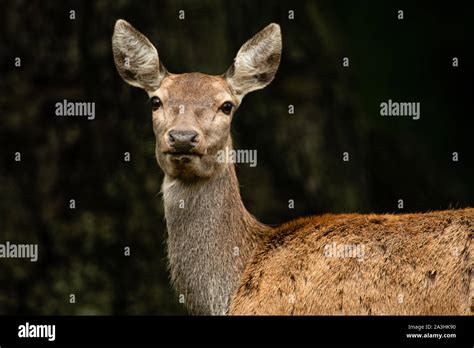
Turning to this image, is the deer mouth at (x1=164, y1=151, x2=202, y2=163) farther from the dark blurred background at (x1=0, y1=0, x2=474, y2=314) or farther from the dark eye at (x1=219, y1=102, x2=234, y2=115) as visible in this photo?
the dark blurred background at (x1=0, y1=0, x2=474, y2=314)

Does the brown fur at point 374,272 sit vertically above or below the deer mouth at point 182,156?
below

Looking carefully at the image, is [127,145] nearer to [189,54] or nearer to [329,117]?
[189,54]

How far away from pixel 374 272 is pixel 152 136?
5987 millimetres

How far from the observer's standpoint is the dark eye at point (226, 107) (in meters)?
10.3

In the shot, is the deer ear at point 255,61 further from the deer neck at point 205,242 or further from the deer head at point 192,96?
the deer neck at point 205,242

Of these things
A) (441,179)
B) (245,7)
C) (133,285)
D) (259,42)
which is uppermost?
(245,7)

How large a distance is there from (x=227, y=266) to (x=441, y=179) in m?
5.77

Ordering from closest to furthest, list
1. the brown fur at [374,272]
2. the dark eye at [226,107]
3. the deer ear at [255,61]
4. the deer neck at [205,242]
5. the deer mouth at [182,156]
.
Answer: the brown fur at [374,272]
the deer mouth at [182,156]
the deer neck at [205,242]
the dark eye at [226,107]
the deer ear at [255,61]

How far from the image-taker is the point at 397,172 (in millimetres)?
14930

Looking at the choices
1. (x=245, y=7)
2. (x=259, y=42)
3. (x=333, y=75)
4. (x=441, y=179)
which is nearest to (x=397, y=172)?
(x=441, y=179)

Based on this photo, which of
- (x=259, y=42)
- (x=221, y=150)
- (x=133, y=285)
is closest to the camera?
(x=221, y=150)

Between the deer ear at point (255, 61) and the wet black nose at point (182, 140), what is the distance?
123cm

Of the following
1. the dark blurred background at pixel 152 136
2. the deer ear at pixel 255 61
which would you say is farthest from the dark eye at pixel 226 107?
the dark blurred background at pixel 152 136

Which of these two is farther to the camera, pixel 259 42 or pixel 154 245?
pixel 154 245
